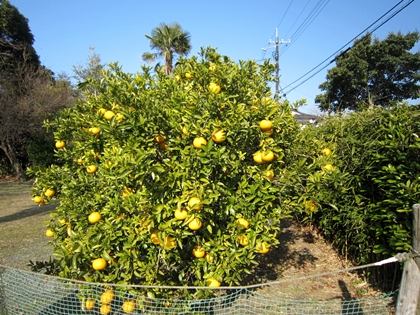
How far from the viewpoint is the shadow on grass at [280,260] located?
12.0 ft

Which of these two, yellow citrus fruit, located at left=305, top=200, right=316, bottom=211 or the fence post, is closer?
the fence post

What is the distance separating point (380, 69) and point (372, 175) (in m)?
21.9

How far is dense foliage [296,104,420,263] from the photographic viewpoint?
239 cm

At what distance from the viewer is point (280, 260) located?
13.9ft

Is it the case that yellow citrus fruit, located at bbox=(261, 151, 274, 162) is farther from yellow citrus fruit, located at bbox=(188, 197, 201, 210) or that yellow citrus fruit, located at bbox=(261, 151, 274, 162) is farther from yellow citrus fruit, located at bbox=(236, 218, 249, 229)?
yellow citrus fruit, located at bbox=(188, 197, 201, 210)

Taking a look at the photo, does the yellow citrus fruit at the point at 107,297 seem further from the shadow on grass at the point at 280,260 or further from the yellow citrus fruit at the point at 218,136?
the shadow on grass at the point at 280,260

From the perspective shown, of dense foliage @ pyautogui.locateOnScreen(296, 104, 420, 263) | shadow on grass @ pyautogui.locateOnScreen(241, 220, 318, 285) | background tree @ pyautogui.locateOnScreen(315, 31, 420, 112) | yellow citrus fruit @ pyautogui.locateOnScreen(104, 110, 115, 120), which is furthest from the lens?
background tree @ pyautogui.locateOnScreen(315, 31, 420, 112)

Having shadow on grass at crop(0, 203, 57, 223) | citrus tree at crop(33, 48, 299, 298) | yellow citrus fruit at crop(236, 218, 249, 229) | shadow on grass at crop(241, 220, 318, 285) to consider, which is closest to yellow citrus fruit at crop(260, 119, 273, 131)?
citrus tree at crop(33, 48, 299, 298)

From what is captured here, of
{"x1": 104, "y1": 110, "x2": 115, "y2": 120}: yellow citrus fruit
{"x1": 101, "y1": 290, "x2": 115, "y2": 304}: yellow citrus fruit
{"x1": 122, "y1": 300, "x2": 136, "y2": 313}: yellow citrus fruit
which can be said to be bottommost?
{"x1": 122, "y1": 300, "x2": 136, "y2": 313}: yellow citrus fruit

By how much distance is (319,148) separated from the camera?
2.82m

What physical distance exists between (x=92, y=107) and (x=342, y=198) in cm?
297

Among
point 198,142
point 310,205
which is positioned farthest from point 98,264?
point 310,205

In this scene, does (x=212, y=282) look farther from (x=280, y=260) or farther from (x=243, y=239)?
(x=280, y=260)

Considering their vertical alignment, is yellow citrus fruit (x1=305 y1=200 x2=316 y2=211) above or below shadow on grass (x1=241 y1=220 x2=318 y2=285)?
above
